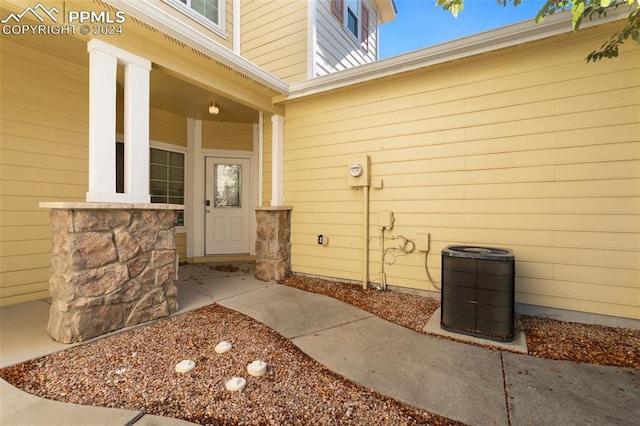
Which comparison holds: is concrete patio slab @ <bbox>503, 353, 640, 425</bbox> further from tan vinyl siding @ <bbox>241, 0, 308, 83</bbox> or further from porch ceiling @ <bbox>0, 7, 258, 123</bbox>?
tan vinyl siding @ <bbox>241, 0, 308, 83</bbox>

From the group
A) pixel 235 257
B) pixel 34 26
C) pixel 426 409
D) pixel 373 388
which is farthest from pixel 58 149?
pixel 426 409

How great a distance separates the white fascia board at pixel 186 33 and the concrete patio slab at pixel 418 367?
2925 mm

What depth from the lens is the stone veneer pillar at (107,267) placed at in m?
2.14

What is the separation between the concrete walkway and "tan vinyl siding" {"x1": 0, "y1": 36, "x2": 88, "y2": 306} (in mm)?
445

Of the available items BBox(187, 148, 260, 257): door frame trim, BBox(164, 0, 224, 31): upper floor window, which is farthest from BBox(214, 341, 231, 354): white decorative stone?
BBox(164, 0, 224, 31): upper floor window

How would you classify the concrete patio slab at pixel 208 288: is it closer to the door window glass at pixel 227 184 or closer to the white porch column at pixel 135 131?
the white porch column at pixel 135 131

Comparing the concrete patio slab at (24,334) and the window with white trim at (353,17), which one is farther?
the window with white trim at (353,17)

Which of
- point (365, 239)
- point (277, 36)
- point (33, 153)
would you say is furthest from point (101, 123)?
point (277, 36)

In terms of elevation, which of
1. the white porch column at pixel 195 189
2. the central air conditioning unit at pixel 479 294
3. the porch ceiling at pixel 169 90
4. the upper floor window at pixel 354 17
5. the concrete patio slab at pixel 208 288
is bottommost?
the concrete patio slab at pixel 208 288

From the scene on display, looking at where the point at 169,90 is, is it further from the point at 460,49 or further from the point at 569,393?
the point at 569,393

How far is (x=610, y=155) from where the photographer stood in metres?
2.48

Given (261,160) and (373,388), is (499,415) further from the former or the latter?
(261,160)

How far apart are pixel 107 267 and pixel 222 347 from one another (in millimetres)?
1132

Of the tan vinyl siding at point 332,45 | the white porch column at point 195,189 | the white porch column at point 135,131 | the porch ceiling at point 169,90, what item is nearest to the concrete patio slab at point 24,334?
the white porch column at point 135,131
